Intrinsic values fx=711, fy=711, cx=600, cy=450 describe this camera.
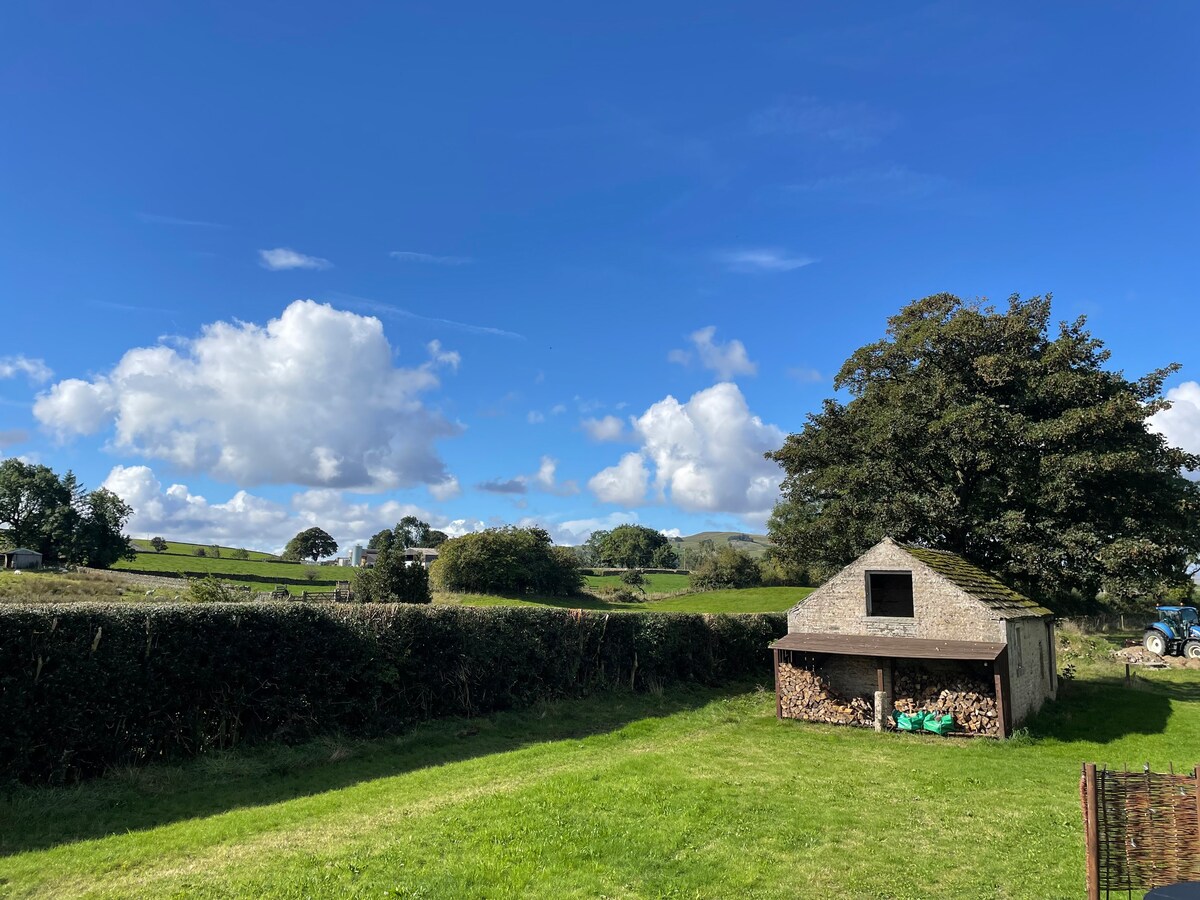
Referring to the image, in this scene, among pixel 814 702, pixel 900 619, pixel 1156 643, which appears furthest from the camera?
pixel 1156 643

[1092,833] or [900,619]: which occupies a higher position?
[900,619]

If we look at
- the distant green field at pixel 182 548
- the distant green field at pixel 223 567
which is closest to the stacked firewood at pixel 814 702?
the distant green field at pixel 223 567

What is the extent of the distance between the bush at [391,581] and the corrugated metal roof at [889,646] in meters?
22.3

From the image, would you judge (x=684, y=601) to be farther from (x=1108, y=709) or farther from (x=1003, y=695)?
(x=1003, y=695)

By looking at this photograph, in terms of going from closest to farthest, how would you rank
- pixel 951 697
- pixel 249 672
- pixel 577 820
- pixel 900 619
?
1. pixel 577 820
2. pixel 249 672
3. pixel 951 697
4. pixel 900 619

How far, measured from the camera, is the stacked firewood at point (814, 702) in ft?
62.5

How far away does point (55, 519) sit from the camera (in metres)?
72.4

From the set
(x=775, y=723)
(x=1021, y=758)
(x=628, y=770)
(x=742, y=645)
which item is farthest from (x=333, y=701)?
(x=742, y=645)

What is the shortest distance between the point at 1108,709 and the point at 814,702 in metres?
8.96

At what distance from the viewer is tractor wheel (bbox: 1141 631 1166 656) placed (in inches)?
1357

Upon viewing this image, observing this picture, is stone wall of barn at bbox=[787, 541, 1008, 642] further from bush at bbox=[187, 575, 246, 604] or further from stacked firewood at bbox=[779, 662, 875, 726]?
bush at bbox=[187, 575, 246, 604]

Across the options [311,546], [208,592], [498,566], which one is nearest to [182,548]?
[311,546]

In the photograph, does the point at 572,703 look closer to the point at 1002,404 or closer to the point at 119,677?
the point at 119,677

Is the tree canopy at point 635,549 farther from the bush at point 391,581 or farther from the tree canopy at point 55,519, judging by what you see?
the bush at point 391,581
